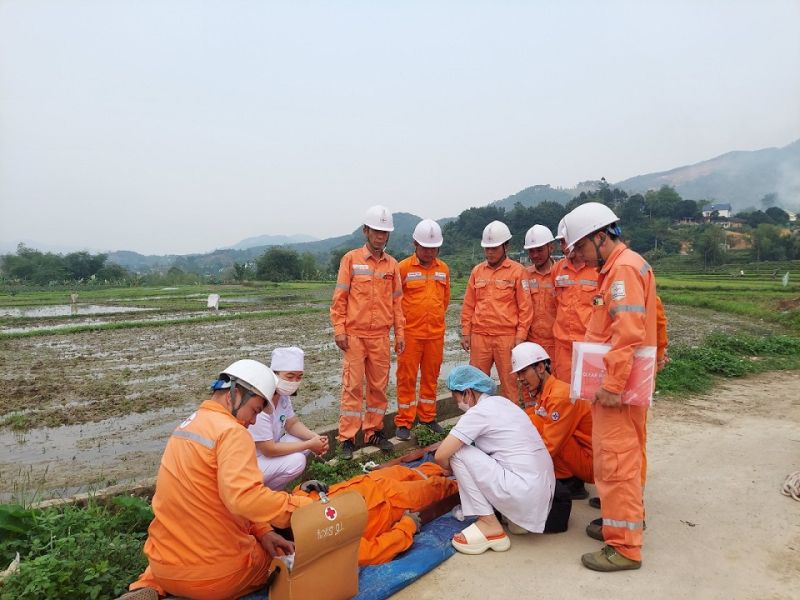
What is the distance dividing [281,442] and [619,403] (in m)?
2.39

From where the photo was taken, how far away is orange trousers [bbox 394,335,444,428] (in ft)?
17.2

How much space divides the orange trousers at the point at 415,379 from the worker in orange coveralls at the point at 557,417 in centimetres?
166

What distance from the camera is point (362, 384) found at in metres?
4.75

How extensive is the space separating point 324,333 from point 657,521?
37.4 ft

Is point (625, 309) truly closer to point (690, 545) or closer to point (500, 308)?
point (690, 545)

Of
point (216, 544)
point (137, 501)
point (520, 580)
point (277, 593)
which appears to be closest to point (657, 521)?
point (520, 580)

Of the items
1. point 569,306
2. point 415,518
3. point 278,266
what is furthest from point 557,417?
point 278,266

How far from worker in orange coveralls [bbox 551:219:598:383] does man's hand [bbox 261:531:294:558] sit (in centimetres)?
319

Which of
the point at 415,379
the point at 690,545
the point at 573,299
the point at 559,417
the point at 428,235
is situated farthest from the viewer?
the point at 415,379

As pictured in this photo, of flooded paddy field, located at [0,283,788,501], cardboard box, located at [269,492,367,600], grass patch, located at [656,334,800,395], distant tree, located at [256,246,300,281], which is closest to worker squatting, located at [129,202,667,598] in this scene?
cardboard box, located at [269,492,367,600]

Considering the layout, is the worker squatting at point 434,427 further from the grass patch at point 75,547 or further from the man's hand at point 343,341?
the grass patch at point 75,547

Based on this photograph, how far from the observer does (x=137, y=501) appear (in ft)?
11.2

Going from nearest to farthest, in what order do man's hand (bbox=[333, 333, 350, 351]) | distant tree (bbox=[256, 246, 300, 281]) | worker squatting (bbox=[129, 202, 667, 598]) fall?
worker squatting (bbox=[129, 202, 667, 598]) < man's hand (bbox=[333, 333, 350, 351]) < distant tree (bbox=[256, 246, 300, 281])

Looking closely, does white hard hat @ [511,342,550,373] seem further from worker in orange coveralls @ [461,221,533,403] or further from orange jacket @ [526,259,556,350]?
orange jacket @ [526,259,556,350]
